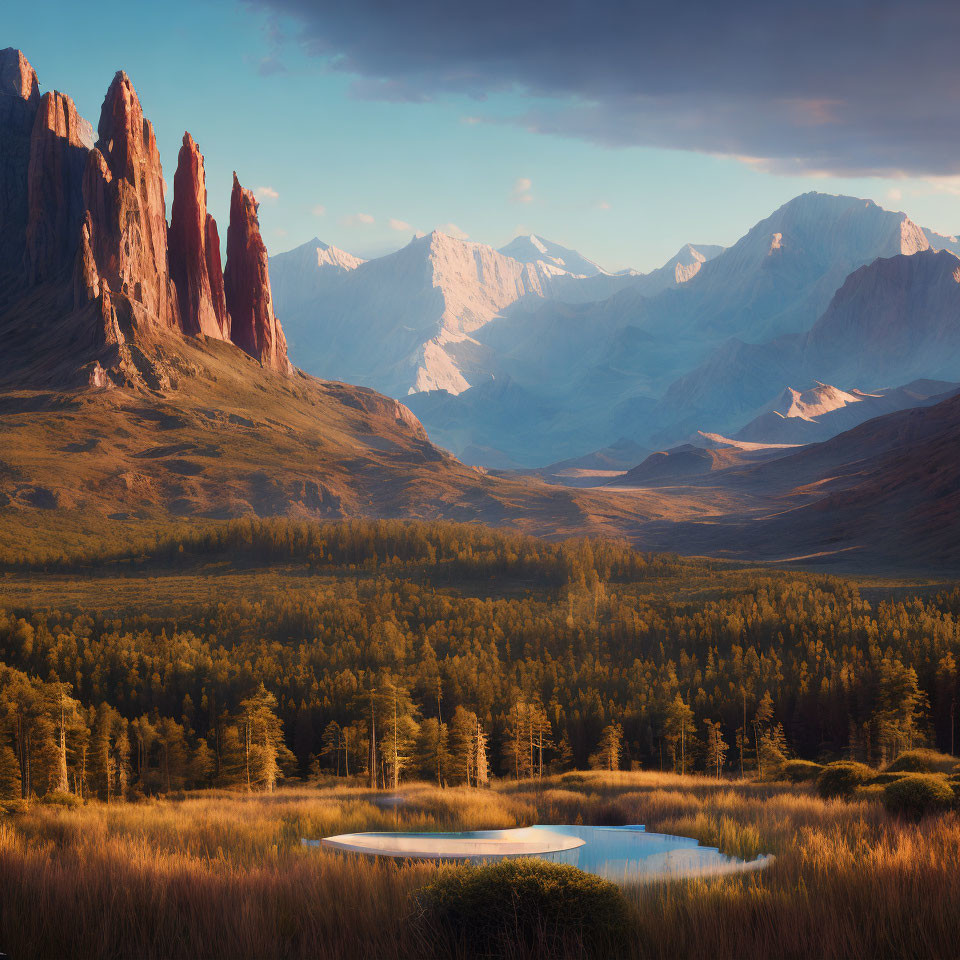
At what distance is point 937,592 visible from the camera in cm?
15488

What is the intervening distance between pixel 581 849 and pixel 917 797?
8.31 meters

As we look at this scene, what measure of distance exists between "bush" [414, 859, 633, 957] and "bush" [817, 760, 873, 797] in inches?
839

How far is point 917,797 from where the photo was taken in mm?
19578

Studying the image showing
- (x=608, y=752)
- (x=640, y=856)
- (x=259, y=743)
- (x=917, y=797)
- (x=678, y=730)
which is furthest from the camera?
(x=678, y=730)

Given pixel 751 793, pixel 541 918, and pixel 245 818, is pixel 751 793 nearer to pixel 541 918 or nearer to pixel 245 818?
pixel 245 818

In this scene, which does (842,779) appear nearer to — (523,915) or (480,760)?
(523,915)

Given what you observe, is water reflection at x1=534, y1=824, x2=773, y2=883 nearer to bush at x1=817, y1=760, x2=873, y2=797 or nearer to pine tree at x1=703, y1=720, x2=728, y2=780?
bush at x1=817, y1=760, x2=873, y2=797

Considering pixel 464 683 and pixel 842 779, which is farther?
pixel 464 683

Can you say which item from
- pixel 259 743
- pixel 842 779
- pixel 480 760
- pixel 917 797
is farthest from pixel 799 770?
pixel 259 743

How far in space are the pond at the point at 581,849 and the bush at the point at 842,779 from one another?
12.5 meters

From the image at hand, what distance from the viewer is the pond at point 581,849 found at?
14.0 m

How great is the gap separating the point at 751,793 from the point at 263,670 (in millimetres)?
109357

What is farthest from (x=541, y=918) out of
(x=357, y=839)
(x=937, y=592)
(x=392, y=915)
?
(x=937, y=592)

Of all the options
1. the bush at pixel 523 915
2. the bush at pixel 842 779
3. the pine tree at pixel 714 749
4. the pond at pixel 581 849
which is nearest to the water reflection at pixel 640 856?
the pond at pixel 581 849
